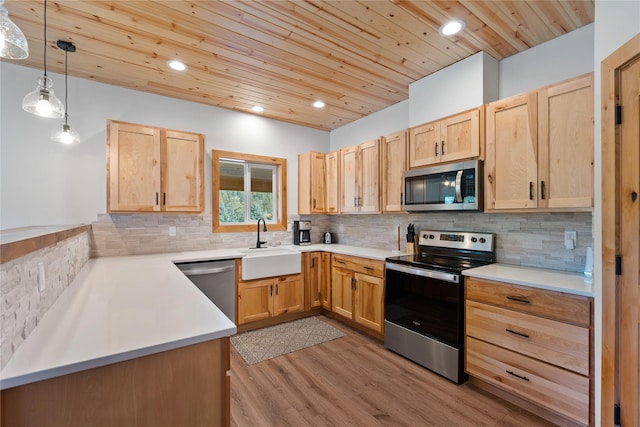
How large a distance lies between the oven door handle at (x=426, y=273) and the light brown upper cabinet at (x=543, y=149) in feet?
2.11

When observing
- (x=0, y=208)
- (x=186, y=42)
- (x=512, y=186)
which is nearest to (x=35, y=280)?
(x=186, y=42)

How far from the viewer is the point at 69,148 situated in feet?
9.31

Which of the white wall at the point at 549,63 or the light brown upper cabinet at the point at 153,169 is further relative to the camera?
the light brown upper cabinet at the point at 153,169

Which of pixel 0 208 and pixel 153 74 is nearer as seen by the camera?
pixel 0 208

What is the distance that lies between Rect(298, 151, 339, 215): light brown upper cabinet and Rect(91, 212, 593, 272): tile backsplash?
0.33 metres

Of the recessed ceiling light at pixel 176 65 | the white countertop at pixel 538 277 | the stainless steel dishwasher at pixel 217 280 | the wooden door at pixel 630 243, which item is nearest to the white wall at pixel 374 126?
the white countertop at pixel 538 277

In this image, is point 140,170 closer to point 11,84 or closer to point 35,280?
point 11,84

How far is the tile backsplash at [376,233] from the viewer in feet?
7.20

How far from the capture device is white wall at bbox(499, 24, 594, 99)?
212cm

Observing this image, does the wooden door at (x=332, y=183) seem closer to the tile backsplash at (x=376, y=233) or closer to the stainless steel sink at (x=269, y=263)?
the tile backsplash at (x=376, y=233)

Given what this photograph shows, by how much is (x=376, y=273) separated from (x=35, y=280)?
2575 millimetres

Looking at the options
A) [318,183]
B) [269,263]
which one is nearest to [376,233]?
[318,183]

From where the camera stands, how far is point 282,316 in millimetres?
3543

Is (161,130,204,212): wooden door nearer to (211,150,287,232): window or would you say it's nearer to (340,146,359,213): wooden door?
(211,150,287,232): window
